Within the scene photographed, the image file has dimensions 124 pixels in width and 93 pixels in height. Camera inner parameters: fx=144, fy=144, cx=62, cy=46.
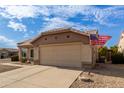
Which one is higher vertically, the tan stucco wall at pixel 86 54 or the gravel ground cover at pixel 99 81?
the tan stucco wall at pixel 86 54

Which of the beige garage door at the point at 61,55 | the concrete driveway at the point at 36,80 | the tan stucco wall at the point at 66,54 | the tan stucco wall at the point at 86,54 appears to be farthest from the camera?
the beige garage door at the point at 61,55

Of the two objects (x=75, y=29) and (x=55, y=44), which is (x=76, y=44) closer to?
(x=75, y=29)

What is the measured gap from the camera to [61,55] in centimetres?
1510

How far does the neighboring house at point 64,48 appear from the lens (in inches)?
533

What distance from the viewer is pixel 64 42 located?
1474 centimetres

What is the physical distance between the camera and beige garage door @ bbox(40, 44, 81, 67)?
14082 mm

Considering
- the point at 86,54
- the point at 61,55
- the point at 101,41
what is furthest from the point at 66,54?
the point at 101,41

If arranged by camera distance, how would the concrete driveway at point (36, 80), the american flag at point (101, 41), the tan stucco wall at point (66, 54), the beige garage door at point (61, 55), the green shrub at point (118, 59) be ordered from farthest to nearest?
the green shrub at point (118, 59)
the beige garage door at point (61, 55)
the tan stucco wall at point (66, 54)
the american flag at point (101, 41)
the concrete driveway at point (36, 80)

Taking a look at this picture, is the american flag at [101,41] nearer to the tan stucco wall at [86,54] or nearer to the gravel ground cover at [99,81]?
the tan stucco wall at [86,54]

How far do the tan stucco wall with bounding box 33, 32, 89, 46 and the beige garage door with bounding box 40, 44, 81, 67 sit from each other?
0.52 m

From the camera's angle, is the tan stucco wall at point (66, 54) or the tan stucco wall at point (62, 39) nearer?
the tan stucco wall at point (66, 54)

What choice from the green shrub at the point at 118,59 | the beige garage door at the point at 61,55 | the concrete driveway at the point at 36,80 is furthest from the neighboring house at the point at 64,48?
the green shrub at the point at 118,59

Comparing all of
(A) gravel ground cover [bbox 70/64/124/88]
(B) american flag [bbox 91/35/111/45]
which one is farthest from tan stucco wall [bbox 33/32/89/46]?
(A) gravel ground cover [bbox 70/64/124/88]
